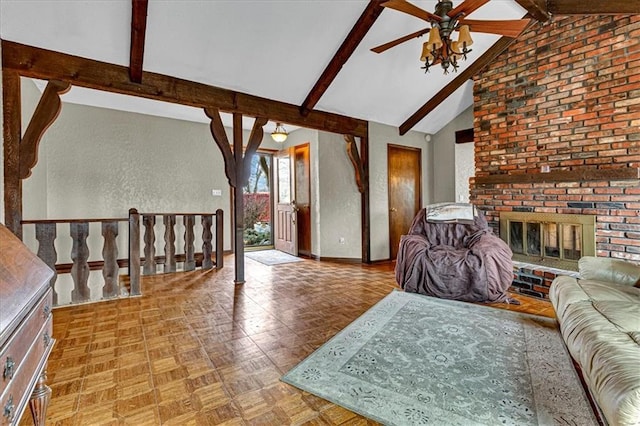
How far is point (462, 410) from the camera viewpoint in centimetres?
157

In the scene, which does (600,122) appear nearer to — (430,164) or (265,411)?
(430,164)

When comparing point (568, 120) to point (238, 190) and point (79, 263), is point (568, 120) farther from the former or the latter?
point (79, 263)

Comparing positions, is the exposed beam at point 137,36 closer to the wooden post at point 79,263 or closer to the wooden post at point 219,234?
the wooden post at point 79,263

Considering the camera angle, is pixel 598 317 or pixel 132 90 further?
pixel 132 90

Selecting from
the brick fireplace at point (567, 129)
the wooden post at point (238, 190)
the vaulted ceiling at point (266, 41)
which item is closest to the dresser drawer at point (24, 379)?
the vaulted ceiling at point (266, 41)

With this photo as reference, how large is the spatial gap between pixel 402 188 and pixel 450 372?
4361 millimetres

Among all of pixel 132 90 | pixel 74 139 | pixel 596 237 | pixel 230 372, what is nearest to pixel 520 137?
pixel 596 237

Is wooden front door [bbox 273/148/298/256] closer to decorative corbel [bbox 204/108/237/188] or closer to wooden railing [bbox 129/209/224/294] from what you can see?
wooden railing [bbox 129/209/224/294]

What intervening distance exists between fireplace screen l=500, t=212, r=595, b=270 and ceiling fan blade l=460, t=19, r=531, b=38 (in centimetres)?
214

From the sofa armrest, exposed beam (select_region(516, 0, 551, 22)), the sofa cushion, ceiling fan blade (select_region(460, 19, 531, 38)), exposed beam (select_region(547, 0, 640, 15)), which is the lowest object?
the sofa cushion

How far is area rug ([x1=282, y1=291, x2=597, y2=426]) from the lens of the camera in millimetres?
1555

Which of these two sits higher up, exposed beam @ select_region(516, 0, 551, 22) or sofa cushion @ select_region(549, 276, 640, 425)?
exposed beam @ select_region(516, 0, 551, 22)

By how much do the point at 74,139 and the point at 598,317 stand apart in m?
6.23

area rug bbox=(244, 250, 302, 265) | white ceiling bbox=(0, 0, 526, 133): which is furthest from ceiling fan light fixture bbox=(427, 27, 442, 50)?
area rug bbox=(244, 250, 302, 265)
